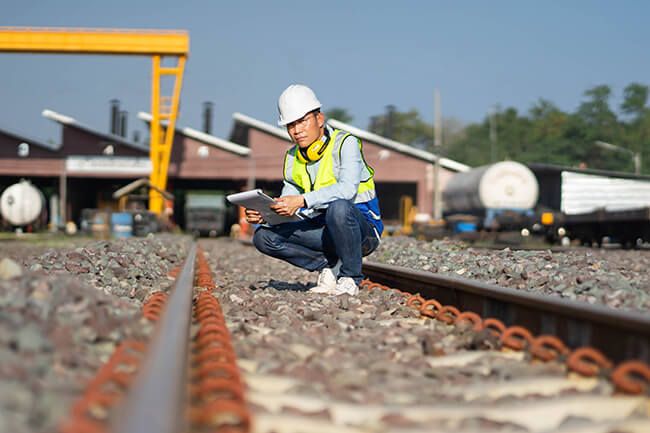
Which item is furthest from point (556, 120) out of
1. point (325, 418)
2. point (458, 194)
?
point (325, 418)

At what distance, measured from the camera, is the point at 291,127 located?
20.1ft

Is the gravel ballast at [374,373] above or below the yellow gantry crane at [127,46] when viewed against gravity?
below

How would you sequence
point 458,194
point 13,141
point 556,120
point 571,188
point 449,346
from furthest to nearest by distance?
point 556,120
point 13,141
point 571,188
point 458,194
point 449,346

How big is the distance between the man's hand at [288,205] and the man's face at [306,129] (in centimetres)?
43

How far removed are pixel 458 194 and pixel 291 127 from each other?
1159 inches

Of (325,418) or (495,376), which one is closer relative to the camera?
(325,418)

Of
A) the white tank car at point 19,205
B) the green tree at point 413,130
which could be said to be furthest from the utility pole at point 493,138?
the white tank car at point 19,205

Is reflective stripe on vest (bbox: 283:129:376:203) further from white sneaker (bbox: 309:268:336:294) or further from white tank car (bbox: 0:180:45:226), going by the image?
white tank car (bbox: 0:180:45:226)

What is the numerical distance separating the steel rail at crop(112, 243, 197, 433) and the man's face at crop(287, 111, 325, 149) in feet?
10.2

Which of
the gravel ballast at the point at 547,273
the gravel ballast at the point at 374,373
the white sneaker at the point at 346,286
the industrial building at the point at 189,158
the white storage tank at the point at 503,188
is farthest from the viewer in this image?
the industrial building at the point at 189,158

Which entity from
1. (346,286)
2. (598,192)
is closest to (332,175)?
(346,286)

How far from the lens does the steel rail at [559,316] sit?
3314 millimetres

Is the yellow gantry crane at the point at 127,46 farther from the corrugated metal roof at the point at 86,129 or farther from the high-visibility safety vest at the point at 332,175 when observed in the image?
the high-visibility safety vest at the point at 332,175

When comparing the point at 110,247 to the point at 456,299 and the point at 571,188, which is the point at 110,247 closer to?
the point at 456,299
